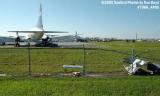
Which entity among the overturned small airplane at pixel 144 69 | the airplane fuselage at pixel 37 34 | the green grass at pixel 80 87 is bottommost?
the green grass at pixel 80 87

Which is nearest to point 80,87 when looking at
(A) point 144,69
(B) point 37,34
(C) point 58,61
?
(A) point 144,69

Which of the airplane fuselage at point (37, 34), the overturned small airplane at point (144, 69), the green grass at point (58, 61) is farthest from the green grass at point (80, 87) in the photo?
the airplane fuselage at point (37, 34)

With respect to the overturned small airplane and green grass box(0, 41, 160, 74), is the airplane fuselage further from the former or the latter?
the overturned small airplane

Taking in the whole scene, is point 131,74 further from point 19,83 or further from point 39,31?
point 39,31

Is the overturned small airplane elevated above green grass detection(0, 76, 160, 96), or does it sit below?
above

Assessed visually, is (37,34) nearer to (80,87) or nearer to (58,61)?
(58,61)

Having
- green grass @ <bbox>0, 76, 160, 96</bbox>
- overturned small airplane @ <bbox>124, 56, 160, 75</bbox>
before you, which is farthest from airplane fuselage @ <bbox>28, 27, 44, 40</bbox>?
green grass @ <bbox>0, 76, 160, 96</bbox>

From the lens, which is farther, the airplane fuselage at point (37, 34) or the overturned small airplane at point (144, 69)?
the airplane fuselage at point (37, 34)

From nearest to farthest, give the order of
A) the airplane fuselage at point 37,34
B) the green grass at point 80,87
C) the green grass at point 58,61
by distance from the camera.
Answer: the green grass at point 80,87
the green grass at point 58,61
the airplane fuselage at point 37,34

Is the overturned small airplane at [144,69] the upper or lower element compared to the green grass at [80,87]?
upper

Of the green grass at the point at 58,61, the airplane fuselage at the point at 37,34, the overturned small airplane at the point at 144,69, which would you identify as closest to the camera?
the overturned small airplane at the point at 144,69

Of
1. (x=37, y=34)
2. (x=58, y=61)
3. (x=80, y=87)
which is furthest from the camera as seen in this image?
(x=37, y=34)

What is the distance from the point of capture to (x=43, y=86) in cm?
1370

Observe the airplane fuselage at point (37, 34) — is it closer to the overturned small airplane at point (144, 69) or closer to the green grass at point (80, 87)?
the overturned small airplane at point (144, 69)
